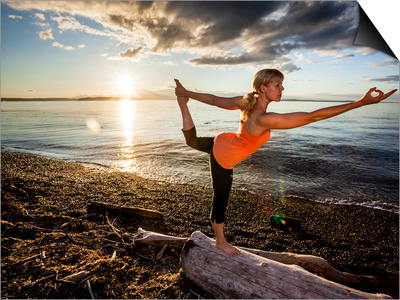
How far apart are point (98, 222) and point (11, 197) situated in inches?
111

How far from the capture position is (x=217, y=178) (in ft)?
11.2

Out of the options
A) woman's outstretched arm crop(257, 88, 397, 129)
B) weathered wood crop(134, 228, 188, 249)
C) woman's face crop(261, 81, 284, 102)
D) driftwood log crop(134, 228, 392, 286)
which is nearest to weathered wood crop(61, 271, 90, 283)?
weathered wood crop(134, 228, 188, 249)

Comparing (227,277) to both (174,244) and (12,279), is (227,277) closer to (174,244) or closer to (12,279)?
(174,244)

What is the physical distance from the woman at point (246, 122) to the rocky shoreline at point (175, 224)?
66.1 inches

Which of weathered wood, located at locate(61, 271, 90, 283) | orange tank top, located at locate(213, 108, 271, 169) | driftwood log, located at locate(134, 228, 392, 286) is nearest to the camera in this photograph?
orange tank top, located at locate(213, 108, 271, 169)

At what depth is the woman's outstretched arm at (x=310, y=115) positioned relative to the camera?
7.28 feet

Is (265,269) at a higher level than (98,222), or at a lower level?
higher

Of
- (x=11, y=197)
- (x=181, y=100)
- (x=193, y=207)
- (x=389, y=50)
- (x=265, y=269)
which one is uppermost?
(x=389, y=50)

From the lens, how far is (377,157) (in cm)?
1611

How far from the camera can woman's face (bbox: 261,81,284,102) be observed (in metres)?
2.89

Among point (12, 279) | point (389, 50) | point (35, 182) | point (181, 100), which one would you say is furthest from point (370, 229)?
point (35, 182)

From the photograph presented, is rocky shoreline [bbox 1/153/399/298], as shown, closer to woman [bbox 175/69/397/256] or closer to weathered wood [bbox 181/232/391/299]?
weathered wood [bbox 181/232/391/299]

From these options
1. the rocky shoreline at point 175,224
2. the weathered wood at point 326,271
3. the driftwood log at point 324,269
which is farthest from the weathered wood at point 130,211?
the weathered wood at point 326,271

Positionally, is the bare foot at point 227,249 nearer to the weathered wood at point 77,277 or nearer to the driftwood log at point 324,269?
the driftwood log at point 324,269
